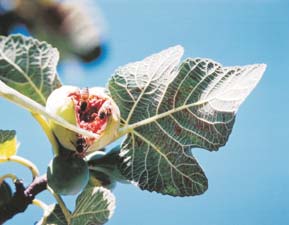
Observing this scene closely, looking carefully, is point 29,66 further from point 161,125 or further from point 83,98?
point 161,125

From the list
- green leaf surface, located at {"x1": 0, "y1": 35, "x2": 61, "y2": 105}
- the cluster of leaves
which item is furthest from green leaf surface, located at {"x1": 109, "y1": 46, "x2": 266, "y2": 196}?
green leaf surface, located at {"x1": 0, "y1": 35, "x2": 61, "y2": 105}

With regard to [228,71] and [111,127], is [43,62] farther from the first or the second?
[228,71]

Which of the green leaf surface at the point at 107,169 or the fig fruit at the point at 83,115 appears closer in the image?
the fig fruit at the point at 83,115

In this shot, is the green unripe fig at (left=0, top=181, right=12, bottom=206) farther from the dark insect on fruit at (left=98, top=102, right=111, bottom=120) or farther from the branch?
the dark insect on fruit at (left=98, top=102, right=111, bottom=120)

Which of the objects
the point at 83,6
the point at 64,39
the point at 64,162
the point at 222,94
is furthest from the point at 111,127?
the point at 83,6

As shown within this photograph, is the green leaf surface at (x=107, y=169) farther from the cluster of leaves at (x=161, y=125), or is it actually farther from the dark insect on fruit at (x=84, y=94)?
the dark insect on fruit at (x=84, y=94)

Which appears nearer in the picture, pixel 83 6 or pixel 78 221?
pixel 78 221

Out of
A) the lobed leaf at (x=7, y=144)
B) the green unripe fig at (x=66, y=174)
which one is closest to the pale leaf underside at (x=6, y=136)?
the lobed leaf at (x=7, y=144)
